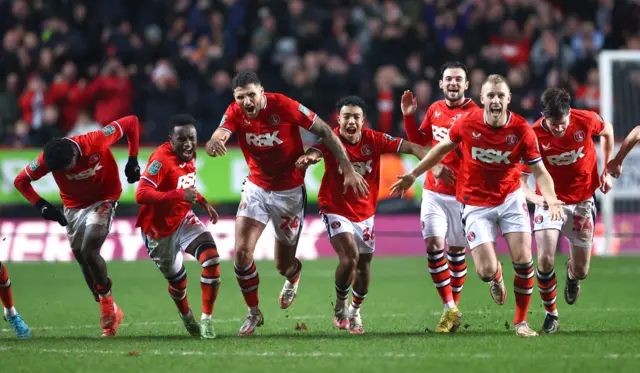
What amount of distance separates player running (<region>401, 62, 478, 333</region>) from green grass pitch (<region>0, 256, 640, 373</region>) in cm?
53

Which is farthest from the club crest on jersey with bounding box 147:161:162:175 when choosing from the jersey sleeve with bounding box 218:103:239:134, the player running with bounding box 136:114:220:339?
the jersey sleeve with bounding box 218:103:239:134

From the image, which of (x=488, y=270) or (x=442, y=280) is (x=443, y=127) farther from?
(x=488, y=270)

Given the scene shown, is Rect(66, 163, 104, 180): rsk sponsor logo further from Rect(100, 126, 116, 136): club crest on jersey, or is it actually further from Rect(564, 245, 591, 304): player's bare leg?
Rect(564, 245, 591, 304): player's bare leg

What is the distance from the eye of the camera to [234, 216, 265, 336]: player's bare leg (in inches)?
401

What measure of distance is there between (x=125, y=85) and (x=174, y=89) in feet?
2.82

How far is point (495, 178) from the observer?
9750 millimetres

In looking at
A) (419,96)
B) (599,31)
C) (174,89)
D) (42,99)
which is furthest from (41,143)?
(599,31)

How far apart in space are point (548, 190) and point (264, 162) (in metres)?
2.70

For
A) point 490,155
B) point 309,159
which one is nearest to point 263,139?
point 309,159

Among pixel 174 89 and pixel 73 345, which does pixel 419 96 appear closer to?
pixel 174 89

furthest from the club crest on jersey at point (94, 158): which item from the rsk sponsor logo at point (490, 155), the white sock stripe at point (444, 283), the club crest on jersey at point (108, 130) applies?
the rsk sponsor logo at point (490, 155)

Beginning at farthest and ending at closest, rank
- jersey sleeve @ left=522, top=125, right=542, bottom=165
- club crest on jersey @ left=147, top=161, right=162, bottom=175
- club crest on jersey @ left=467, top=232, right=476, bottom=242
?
club crest on jersey @ left=147, top=161, right=162, bottom=175 → club crest on jersey @ left=467, top=232, right=476, bottom=242 → jersey sleeve @ left=522, top=125, right=542, bottom=165

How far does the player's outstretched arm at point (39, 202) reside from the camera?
1026 centimetres

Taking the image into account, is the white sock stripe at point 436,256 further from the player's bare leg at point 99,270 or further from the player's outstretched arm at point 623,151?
the player's bare leg at point 99,270
